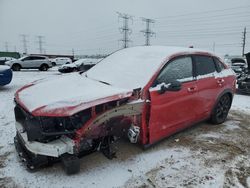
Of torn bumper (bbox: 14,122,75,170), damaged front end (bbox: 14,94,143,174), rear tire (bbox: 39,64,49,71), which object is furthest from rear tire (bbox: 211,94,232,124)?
rear tire (bbox: 39,64,49,71)

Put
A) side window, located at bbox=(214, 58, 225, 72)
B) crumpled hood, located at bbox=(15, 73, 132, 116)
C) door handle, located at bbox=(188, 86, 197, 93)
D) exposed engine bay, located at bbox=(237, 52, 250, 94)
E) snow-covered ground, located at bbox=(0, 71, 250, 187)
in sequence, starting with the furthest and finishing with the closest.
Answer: exposed engine bay, located at bbox=(237, 52, 250, 94) → side window, located at bbox=(214, 58, 225, 72) → door handle, located at bbox=(188, 86, 197, 93) → snow-covered ground, located at bbox=(0, 71, 250, 187) → crumpled hood, located at bbox=(15, 73, 132, 116)

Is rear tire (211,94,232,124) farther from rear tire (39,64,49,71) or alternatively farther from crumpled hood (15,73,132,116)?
rear tire (39,64,49,71)

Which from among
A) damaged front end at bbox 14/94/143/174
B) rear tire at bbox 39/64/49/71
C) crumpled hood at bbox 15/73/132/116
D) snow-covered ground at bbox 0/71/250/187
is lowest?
snow-covered ground at bbox 0/71/250/187

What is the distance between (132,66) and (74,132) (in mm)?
1525

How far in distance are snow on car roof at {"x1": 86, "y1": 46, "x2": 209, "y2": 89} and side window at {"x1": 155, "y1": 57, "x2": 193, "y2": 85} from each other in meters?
0.14

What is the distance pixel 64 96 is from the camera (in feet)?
9.37

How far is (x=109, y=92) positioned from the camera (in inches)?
119

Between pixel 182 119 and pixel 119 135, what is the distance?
1329 millimetres

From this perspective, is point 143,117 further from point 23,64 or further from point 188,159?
point 23,64

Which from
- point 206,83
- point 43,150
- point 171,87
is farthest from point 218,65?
point 43,150

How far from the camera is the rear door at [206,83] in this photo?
14.2ft

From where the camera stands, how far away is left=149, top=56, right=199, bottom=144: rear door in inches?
136

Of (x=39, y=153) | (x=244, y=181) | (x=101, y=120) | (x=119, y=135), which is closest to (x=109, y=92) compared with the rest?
(x=101, y=120)

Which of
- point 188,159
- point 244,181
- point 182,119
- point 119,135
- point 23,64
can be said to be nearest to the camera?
point 244,181
